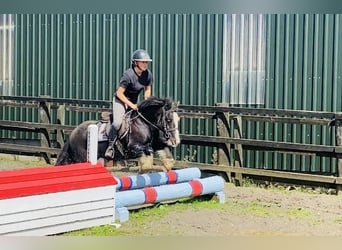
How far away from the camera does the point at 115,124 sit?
19.7ft

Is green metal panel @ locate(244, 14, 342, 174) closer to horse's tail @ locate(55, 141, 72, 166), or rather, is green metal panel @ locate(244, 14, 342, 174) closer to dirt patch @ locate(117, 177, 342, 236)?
dirt patch @ locate(117, 177, 342, 236)

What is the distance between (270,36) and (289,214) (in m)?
1.55

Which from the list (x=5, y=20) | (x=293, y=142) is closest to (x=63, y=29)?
(x=5, y=20)

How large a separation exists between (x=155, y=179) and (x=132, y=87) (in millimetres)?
699

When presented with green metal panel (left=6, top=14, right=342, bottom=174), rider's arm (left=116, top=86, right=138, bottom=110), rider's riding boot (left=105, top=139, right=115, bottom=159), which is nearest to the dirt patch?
green metal panel (left=6, top=14, right=342, bottom=174)

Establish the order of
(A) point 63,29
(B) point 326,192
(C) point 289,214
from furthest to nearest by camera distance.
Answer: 1. (B) point 326,192
2. (A) point 63,29
3. (C) point 289,214

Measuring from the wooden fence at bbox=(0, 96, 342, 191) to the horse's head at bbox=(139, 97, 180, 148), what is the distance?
1.93ft

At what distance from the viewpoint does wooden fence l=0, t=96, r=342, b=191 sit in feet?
21.3

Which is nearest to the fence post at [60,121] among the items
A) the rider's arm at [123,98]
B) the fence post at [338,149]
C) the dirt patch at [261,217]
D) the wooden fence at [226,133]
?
the wooden fence at [226,133]

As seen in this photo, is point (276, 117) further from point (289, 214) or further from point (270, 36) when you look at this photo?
point (289, 214)

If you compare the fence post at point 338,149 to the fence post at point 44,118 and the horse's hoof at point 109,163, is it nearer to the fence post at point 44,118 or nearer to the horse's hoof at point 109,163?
the horse's hoof at point 109,163

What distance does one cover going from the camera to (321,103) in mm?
6668

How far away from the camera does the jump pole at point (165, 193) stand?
16.8 ft

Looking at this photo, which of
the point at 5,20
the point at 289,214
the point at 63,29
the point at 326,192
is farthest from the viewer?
the point at 326,192
